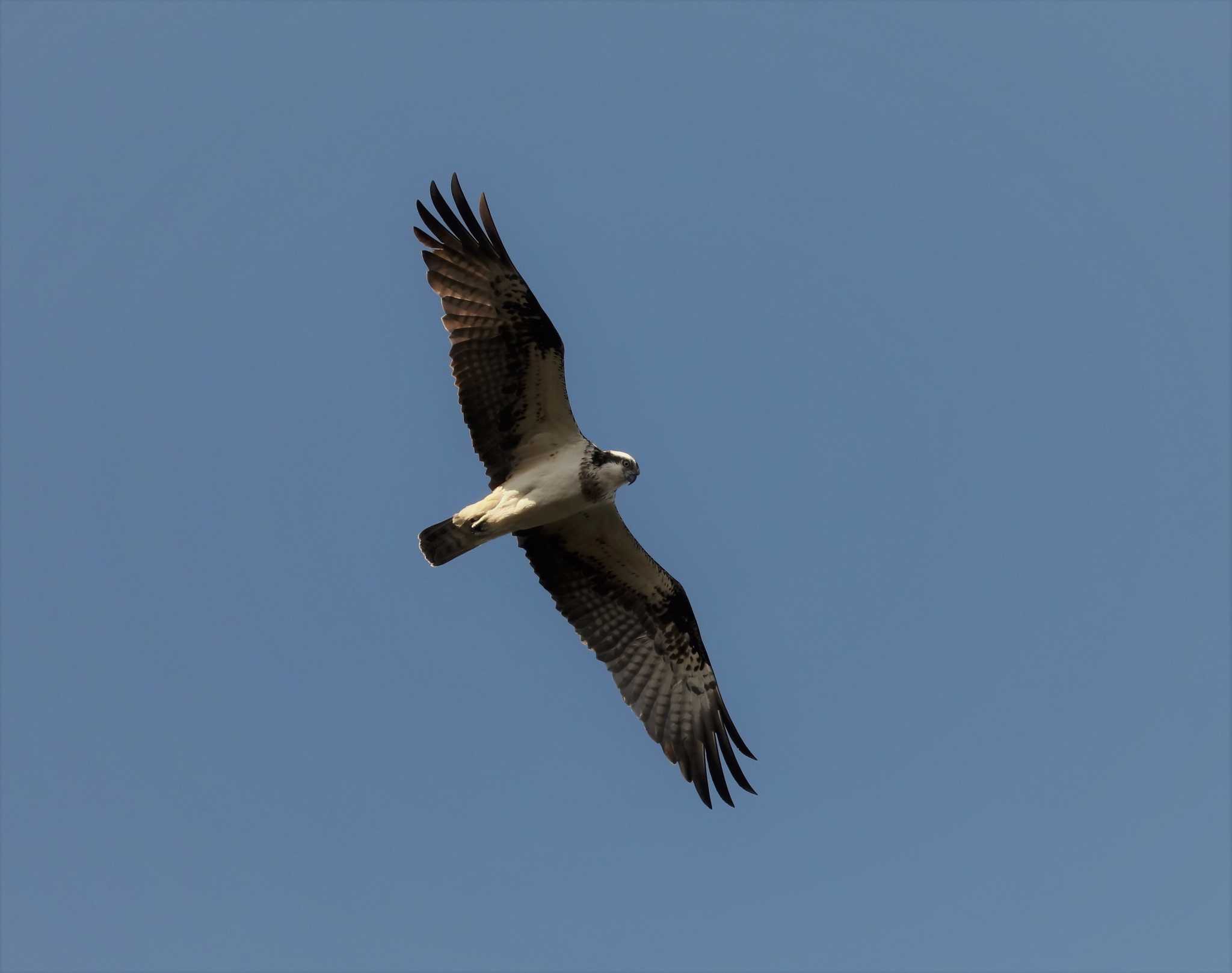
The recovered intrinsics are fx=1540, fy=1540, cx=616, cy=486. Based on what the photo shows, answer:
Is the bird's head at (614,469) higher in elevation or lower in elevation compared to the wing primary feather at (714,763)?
higher

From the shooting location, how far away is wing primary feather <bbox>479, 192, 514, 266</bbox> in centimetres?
1493

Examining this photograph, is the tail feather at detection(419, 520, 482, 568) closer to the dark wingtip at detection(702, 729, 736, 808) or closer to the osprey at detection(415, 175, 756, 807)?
the osprey at detection(415, 175, 756, 807)

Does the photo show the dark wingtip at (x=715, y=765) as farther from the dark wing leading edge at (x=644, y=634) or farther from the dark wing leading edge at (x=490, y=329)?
the dark wing leading edge at (x=490, y=329)

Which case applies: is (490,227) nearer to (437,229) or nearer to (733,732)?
(437,229)

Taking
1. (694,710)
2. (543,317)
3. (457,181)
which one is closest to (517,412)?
(543,317)

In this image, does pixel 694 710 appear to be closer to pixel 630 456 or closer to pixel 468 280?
pixel 630 456

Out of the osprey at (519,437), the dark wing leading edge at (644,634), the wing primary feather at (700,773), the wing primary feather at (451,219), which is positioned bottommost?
the wing primary feather at (700,773)

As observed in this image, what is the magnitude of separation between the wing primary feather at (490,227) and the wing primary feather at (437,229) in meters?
0.35

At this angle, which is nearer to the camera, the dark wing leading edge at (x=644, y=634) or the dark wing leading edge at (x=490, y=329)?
the dark wing leading edge at (x=490, y=329)

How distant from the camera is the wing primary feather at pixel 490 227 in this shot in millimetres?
14930

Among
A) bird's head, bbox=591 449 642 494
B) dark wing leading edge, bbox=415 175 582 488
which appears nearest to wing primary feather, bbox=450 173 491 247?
dark wing leading edge, bbox=415 175 582 488

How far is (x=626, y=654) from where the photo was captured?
16.5 metres

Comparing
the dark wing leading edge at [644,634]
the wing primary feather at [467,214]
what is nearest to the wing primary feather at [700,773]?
the dark wing leading edge at [644,634]

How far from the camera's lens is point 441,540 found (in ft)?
49.9
